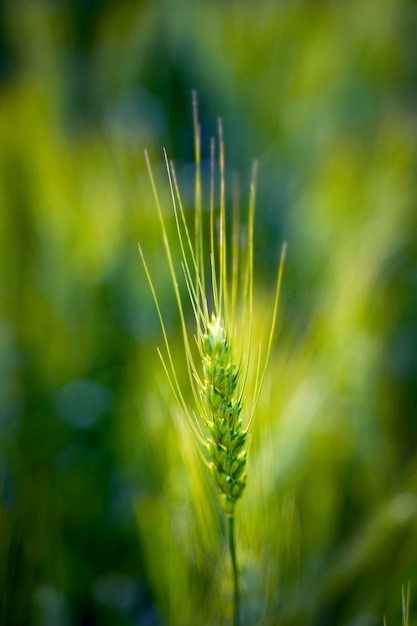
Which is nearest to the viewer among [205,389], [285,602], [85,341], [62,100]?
[205,389]

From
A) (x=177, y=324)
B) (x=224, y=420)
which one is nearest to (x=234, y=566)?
(x=224, y=420)

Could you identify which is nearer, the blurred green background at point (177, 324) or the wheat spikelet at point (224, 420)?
the wheat spikelet at point (224, 420)

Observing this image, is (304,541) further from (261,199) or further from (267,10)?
(267,10)

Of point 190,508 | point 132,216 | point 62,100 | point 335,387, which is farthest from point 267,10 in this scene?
point 190,508

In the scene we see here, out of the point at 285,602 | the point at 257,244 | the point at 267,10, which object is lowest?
the point at 285,602

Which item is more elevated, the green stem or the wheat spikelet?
the wheat spikelet

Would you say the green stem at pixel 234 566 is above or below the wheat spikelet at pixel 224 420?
below

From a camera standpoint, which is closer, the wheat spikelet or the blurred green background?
the wheat spikelet

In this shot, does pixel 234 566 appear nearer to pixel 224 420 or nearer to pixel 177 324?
pixel 224 420
